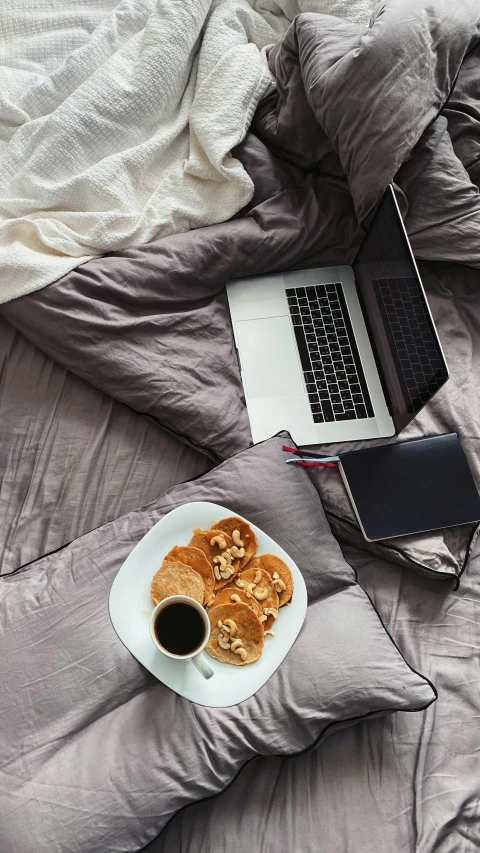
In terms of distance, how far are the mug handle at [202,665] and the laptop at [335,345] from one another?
0.38 meters

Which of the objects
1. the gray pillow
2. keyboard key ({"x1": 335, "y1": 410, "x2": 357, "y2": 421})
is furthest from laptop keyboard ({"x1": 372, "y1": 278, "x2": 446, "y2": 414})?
the gray pillow

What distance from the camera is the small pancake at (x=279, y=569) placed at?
0.91m

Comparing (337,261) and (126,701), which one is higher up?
(337,261)

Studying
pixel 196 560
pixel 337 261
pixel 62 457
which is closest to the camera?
pixel 196 560

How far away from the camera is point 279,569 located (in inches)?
36.3

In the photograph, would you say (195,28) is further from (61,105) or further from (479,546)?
(479,546)

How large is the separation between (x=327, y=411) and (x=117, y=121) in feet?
2.05

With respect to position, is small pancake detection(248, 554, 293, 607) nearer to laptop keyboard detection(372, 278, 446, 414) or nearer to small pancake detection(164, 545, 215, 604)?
small pancake detection(164, 545, 215, 604)

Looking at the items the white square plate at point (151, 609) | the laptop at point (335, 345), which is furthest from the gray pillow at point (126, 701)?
the laptop at point (335, 345)

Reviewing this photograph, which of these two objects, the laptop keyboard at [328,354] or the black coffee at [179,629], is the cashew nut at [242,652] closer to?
the black coffee at [179,629]

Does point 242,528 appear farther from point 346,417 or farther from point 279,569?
point 346,417

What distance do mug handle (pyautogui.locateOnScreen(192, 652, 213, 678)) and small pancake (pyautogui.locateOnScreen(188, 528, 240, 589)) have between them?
0.41 feet

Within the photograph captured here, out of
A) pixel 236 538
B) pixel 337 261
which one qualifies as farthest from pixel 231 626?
pixel 337 261

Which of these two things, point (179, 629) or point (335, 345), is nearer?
point (179, 629)
